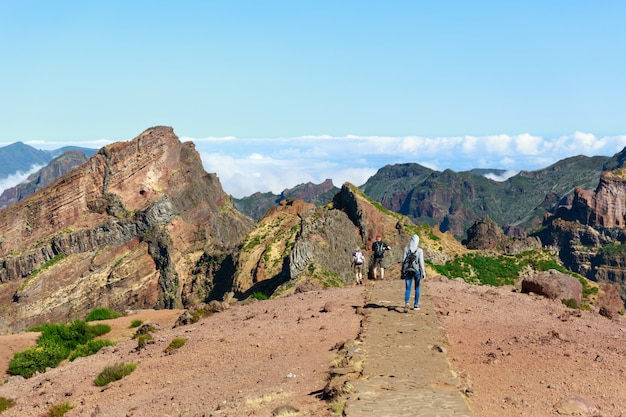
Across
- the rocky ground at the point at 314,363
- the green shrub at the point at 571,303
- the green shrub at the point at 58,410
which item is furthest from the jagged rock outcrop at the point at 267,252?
the green shrub at the point at 58,410

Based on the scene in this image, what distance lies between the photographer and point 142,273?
104 metres

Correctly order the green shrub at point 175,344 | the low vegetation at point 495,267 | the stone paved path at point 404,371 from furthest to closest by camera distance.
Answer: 1. the low vegetation at point 495,267
2. the green shrub at point 175,344
3. the stone paved path at point 404,371

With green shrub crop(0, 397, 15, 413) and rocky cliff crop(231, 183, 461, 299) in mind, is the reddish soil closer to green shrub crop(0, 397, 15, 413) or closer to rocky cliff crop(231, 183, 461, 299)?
green shrub crop(0, 397, 15, 413)

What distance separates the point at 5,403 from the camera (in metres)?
20.5

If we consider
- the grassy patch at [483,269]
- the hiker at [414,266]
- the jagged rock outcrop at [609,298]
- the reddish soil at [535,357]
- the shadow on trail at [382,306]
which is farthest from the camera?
the grassy patch at [483,269]

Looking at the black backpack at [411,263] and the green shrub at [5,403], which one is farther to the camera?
the black backpack at [411,263]

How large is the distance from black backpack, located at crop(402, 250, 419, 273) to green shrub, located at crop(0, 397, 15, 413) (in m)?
14.8

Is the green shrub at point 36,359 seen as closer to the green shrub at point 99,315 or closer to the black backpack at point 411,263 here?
the green shrub at point 99,315

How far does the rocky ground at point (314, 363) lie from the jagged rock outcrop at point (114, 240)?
70097 millimetres

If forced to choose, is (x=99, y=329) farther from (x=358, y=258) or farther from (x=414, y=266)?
(x=414, y=266)

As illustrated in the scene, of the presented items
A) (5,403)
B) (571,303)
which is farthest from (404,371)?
(571,303)

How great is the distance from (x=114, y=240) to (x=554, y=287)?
93171 millimetres

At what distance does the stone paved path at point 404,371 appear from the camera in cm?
1205

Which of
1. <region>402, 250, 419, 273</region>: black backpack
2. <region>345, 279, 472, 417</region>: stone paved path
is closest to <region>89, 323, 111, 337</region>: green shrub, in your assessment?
<region>345, 279, 472, 417</region>: stone paved path
